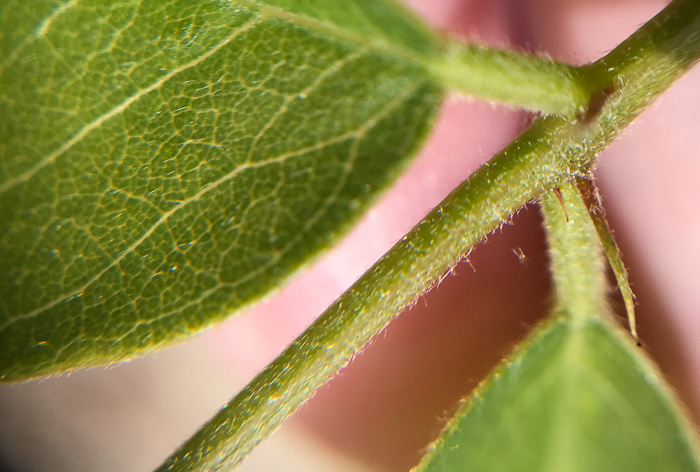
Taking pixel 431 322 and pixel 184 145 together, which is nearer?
pixel 184 145

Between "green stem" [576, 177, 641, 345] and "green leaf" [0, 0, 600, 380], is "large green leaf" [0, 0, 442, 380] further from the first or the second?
"green stem" [576, 177, 641, 345]

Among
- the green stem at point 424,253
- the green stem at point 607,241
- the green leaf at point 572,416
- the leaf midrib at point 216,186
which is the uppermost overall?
the leaf midrib at point 216,186

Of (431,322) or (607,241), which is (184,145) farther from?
(431,322)

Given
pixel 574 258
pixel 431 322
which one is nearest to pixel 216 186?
pixel 574 258

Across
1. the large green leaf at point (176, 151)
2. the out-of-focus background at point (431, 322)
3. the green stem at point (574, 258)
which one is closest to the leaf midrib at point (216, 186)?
the large green leaf at point (176, 151)

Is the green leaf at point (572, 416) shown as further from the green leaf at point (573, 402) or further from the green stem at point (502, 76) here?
the green stem at point (502, 76)

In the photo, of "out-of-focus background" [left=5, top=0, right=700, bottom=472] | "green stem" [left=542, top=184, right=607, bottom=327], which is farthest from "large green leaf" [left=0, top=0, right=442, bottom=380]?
"out-of-focus background" [left=5, top=0, right=700, bottom=472]
